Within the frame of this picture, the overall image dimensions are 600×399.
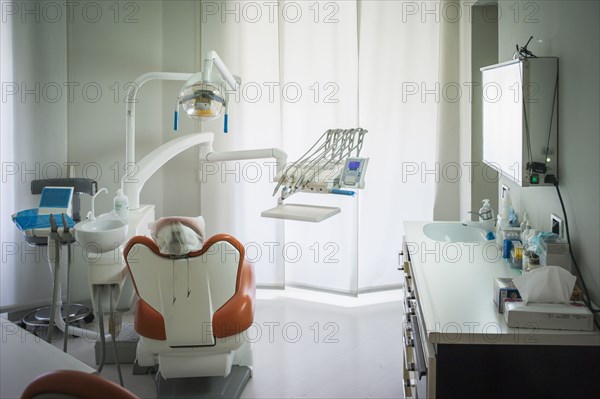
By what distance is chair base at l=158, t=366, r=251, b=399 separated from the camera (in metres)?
2.85

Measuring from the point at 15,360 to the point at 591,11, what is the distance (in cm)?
195

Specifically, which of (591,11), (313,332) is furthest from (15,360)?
(313,332)

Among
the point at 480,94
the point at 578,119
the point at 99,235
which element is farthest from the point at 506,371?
the point at 480,94

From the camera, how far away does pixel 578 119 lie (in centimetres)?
200

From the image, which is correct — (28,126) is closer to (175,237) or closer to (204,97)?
(204,97)

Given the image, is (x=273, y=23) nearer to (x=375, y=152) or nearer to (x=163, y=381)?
(x=375, y=152)

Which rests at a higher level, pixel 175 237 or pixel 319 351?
pixel 175 237

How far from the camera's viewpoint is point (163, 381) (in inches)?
117

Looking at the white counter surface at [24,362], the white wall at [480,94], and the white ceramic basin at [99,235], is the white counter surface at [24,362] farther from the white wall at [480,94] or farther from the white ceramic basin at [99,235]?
the white wall at [480,94]

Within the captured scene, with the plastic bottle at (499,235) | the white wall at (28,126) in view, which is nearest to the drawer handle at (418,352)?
the plastic bottle at (499,235)

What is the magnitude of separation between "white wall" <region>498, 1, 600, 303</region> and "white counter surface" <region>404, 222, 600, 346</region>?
0.94ft

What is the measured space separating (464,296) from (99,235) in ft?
5.32

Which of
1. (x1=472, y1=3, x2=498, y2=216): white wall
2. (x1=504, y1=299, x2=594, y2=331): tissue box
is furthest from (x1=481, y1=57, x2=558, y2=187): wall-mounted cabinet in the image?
(x1=472, y1=3, x2=498, y2=216): white wall

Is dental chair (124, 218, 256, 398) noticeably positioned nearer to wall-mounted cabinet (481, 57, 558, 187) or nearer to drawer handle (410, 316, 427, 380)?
drawer handle (410, 316, 427, 380)
